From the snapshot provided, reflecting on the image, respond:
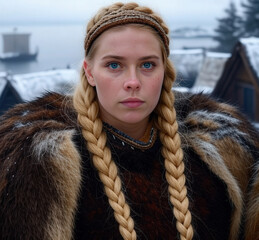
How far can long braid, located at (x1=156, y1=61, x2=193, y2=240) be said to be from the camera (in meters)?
2.11

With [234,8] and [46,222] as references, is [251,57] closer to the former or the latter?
[46,222]

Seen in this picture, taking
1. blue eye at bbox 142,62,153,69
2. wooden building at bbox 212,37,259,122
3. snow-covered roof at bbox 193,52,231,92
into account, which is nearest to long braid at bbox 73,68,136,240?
blue eye at bbox 142,62,153,69

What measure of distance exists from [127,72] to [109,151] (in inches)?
14.7

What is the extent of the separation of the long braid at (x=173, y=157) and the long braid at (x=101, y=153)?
0.25m

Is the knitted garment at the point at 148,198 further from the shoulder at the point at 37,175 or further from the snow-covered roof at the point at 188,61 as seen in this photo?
the snow-covered roof at the point at 188,61

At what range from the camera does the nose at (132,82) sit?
1942 mm

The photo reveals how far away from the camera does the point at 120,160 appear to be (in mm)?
2139

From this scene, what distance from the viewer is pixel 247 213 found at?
2.33 meters

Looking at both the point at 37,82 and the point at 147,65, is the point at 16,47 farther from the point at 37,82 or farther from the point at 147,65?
the point at 147,65

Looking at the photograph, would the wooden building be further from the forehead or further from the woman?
the forehead

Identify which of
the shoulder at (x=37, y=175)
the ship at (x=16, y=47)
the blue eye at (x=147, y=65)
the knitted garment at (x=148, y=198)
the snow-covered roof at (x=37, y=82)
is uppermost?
the blue eye at (x=147, y=65)

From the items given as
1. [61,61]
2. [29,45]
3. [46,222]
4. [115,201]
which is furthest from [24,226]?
[29,45]

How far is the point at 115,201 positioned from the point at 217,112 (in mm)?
867

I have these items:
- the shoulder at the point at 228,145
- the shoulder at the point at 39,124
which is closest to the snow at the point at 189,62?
the shoulder at the point at 228,145
